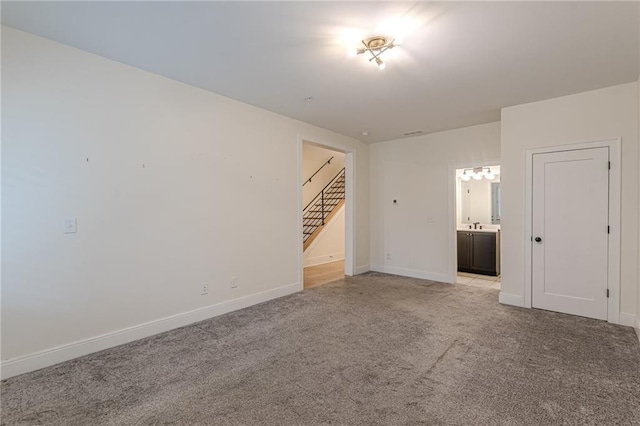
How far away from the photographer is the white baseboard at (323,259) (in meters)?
7.23

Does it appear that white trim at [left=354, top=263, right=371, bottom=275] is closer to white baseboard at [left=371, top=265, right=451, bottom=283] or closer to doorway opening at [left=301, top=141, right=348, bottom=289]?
white baseboard at [left=371, top=265, right=451, bottom=283]

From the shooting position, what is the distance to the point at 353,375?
2.40m

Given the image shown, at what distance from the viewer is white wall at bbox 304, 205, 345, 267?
7.29 meters

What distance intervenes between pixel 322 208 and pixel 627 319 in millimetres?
6002

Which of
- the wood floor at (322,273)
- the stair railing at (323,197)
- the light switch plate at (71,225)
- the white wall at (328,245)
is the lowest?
the wood floor at (322,273)

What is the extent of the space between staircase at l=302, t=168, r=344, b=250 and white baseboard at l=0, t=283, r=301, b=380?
3.46 metres

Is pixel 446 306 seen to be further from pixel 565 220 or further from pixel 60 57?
pixel 60 57

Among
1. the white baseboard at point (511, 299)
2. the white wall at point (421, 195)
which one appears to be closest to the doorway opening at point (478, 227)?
the white wall at point (421, 195)

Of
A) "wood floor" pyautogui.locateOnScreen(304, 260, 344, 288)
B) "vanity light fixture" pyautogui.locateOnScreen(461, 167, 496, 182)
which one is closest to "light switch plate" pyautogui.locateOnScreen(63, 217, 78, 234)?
"wood floor" pyautogui.locateOnScreen(304, 260, 344, 288)

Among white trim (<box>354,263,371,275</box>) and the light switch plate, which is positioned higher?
the light switch plate

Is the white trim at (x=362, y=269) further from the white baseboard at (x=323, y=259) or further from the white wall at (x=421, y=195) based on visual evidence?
the white baseboard at (x=323, y=259)

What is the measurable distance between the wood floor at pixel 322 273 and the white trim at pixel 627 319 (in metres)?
3.87

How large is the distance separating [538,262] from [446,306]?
4.32 feet

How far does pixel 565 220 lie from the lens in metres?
3.78
